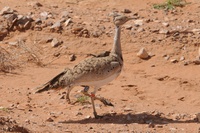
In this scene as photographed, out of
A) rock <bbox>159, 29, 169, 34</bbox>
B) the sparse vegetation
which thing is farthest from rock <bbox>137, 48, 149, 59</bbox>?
the sparse vegetation

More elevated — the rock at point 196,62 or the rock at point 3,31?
the rock at point 3,31

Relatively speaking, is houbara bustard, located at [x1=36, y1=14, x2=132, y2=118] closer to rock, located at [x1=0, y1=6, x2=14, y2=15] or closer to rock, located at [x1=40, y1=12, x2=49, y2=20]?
rock, located at [x1=40, y1=12, x2=49, y2=20]

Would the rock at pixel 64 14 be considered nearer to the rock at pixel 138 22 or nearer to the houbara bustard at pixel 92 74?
the rock at pixel 138 22

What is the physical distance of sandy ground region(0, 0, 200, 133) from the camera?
9.04 m

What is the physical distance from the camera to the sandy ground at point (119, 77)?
9.04m

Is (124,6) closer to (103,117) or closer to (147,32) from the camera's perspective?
(147,32)

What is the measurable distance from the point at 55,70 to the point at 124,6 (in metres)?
3.48

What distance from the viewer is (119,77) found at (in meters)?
12.0

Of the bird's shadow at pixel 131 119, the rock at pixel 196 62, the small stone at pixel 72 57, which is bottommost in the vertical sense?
the bird's shadow at pixel 131 119

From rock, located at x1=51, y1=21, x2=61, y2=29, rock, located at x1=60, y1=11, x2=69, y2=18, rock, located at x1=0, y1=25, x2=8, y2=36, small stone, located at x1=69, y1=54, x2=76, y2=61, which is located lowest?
small stone, located at x1=69, y1=54, x2=76, y2=61

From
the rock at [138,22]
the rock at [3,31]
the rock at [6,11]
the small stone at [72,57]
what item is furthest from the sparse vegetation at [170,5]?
the rock at [3,31]

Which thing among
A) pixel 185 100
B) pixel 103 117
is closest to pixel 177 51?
pixel 185 100

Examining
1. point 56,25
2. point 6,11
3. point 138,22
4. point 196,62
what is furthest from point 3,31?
point 196,62

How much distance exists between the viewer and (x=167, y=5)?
581 inches
